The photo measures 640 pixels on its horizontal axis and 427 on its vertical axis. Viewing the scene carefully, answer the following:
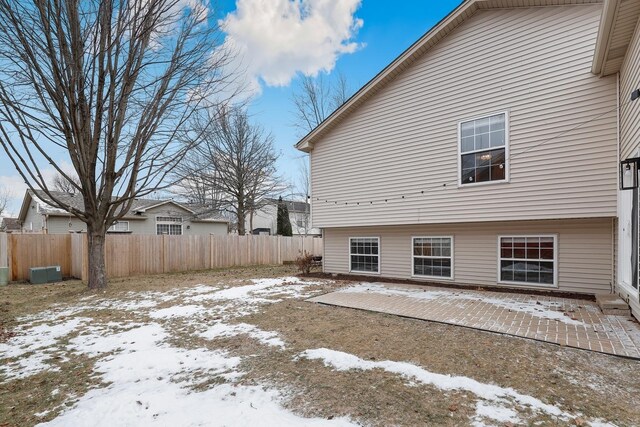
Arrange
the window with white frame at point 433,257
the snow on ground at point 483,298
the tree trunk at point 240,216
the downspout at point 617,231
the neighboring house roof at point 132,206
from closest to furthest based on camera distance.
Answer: the snow on ground at point 483,298
the downspout at point 617,231
the window with white frame at point 433,257
the neighboring house roof at point 132,206
the tree trunk at point 240,216

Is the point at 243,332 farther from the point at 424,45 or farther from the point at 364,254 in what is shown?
the point at 424,45

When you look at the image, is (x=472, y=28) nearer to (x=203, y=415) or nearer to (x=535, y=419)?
(x=535, y=419)

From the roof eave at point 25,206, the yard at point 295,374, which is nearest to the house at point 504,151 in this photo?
the yard at point 295,374

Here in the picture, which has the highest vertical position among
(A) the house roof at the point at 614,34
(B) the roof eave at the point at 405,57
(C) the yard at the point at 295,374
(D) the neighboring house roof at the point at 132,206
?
(B) the roof eave at the point at 405,57

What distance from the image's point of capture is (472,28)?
27.2 ft

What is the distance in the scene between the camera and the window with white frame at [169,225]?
21.9 meters

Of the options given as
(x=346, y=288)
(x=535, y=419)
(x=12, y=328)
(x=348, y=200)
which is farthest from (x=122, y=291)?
(x=535, y=419)

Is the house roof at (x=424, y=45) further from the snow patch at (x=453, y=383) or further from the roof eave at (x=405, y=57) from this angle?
the snow patch at (x=453, y=383)

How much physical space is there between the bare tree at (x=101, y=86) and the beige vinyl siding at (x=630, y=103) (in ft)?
28.8

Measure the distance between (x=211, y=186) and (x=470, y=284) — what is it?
1652 cm

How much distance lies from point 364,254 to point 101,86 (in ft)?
30.5

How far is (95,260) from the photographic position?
31.0ft

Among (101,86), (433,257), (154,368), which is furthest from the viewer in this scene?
(433,257)

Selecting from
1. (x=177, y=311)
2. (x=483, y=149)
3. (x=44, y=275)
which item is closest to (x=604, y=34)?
(x=483, y=149)
